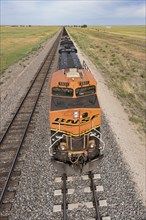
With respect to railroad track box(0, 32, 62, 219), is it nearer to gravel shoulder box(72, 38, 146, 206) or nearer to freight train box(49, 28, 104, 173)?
freight train box(49, 28, 104, 173)

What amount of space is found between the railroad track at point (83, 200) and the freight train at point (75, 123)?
48cm

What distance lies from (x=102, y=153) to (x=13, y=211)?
5126mm

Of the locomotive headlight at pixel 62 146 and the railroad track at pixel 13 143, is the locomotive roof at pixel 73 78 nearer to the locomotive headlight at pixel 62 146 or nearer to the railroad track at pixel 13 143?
the locomotive headlight at pixel 62 146

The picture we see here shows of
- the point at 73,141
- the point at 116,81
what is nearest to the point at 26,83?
the point at 116,81

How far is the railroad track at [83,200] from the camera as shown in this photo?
867 cm

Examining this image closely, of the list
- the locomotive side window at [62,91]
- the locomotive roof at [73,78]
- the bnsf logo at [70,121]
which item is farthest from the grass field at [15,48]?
the bnsf logo at [70,121]

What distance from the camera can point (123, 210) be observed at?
887cm

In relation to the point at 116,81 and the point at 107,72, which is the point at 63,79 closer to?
the point at 116,81

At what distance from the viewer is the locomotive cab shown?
33.5 ft

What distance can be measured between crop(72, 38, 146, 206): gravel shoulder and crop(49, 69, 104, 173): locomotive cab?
2.16 m

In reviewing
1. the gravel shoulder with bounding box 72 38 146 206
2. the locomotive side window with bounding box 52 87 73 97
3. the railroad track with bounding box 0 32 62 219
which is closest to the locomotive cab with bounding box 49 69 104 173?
the locomotive side window with bounding box 52 87 73 97

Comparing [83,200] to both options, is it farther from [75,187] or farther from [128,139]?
[128,139]

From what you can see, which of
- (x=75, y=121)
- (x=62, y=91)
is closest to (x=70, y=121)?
(x=75, y=121)

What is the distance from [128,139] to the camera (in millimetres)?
14398
